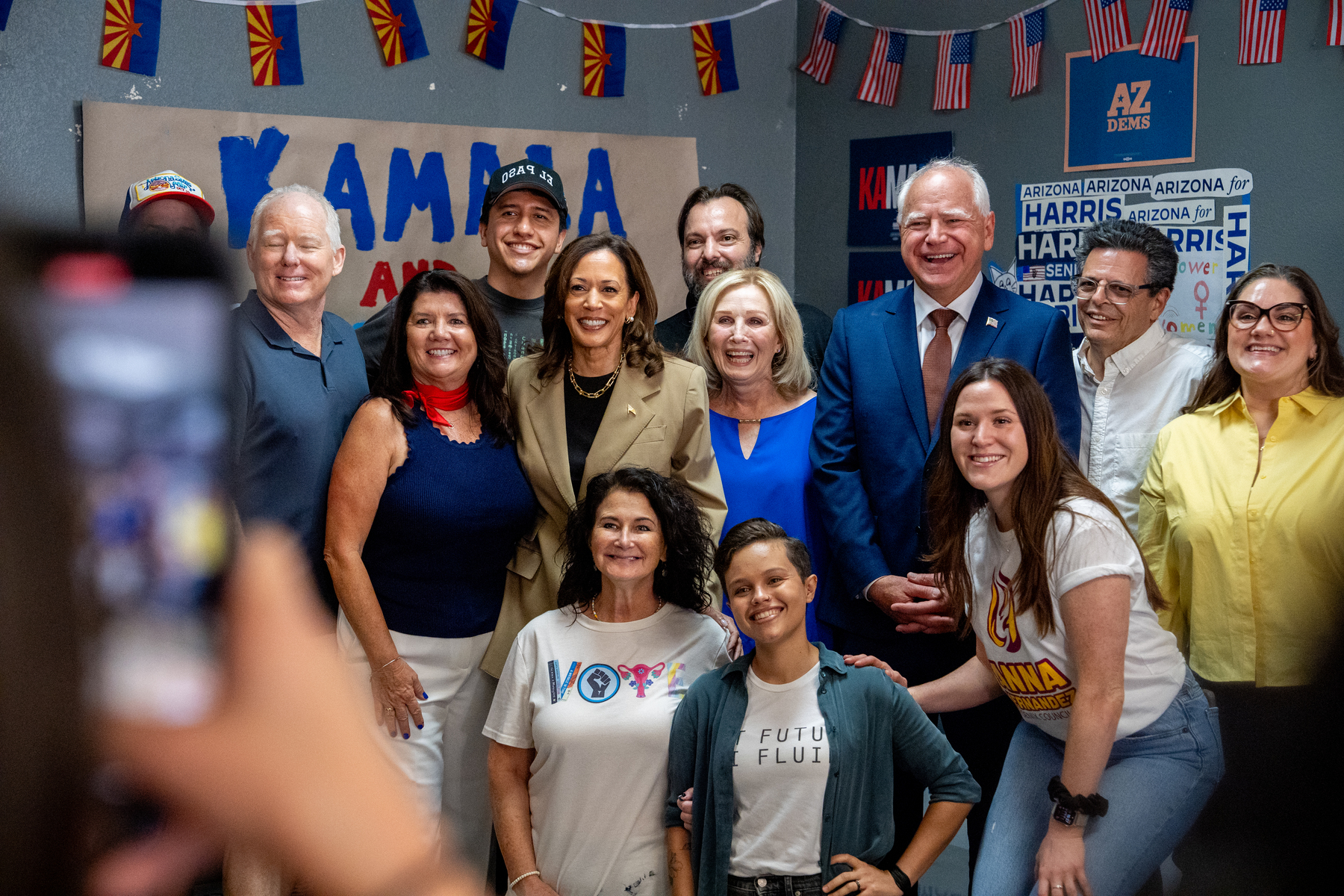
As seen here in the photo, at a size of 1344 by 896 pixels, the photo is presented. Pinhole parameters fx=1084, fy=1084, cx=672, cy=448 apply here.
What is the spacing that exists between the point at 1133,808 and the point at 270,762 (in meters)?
1.94

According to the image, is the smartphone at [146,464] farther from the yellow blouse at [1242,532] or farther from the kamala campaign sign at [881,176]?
the kamala campaign sign at [881,176]

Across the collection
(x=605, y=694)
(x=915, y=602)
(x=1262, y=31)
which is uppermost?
(x=1262, y=31)

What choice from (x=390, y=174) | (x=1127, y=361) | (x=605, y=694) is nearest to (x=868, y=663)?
(x=605, y=694)

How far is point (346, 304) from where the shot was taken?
10.9 ft

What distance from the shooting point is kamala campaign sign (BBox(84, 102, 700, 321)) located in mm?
2885

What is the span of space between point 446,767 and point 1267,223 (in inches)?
105

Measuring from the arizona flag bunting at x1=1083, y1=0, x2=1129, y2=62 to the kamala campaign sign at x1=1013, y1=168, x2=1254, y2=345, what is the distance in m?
0.40

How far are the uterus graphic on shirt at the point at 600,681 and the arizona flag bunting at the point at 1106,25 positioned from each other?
99.4 inches

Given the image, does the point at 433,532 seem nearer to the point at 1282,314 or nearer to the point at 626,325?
the point at 626,325

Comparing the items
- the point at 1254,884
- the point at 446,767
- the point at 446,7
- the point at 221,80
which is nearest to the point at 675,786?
the point at 446,767

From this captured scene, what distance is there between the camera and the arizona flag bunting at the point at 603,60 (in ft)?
12.3

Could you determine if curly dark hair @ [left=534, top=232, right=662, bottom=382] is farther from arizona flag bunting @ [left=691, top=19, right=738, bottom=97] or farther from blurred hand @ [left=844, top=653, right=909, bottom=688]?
arizona flag bunting @ [left=691, top=19, right=738, bottom=97]

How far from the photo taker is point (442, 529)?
2148mm

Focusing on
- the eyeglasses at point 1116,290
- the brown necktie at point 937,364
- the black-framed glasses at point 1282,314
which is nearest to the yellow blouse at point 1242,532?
the black-framed glasses at point 1282,314
